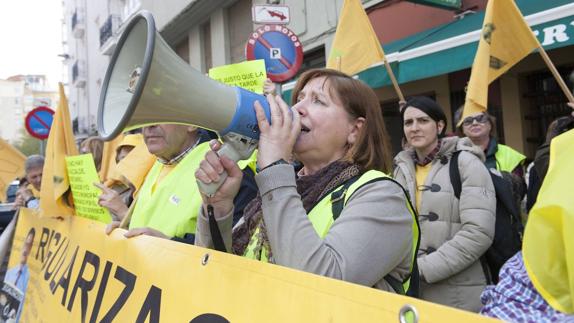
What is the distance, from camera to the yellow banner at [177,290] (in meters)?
0.96

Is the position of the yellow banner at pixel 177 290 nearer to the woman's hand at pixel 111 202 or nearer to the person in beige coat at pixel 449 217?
the woman's hand at pixel 111 202

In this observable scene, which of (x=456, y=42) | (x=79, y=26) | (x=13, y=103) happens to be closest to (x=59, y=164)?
(x=456, y=42)

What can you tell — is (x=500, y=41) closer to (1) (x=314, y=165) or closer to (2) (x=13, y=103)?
(1) (x=314, y=165)

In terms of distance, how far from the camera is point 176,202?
2.14 m

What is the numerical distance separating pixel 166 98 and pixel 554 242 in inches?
37.7

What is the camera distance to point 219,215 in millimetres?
1687

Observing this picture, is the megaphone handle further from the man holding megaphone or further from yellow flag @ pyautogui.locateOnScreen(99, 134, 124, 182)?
yellow flag @ pyautogui.locateOnScreen(99, 134, 124, 182)

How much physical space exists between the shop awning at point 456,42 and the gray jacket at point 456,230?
1.97 m

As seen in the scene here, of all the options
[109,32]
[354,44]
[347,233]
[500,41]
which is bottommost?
[347,233]

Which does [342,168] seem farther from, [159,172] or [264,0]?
[264,0]

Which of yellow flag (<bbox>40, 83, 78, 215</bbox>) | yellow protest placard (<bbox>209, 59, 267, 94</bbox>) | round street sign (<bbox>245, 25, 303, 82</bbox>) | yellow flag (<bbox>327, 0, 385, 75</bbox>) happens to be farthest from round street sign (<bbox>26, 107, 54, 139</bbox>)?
yellow protest placard (<bbox>209, 59, 267, 94</bbox>)

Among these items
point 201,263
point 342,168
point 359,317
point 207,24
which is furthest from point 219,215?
point 207,24

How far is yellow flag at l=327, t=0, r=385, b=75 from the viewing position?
13.8ft

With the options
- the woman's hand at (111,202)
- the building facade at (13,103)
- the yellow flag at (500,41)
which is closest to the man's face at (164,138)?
the woman's hand at (111,202)
